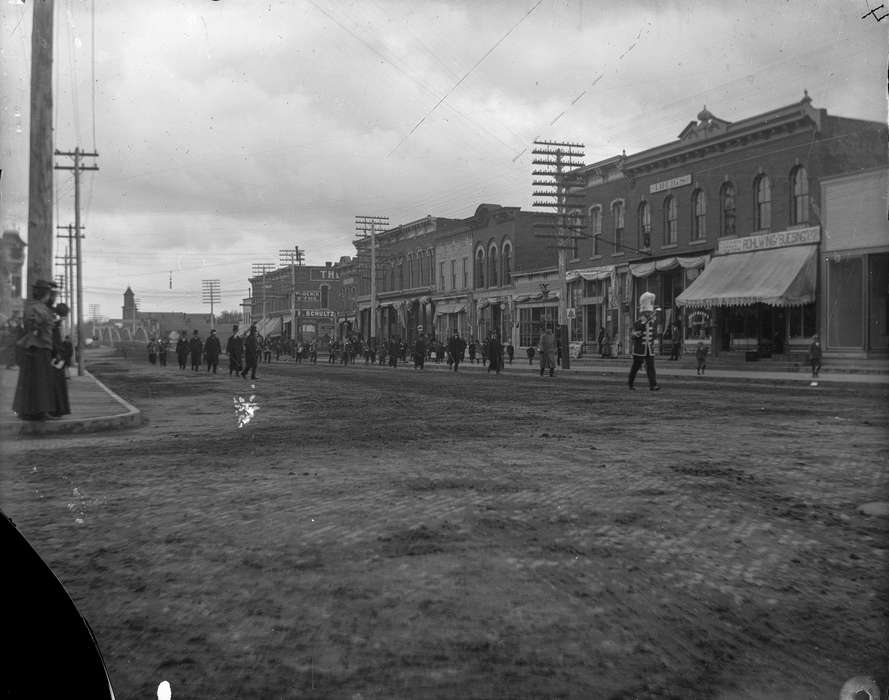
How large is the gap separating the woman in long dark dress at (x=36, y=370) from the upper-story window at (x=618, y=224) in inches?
1111

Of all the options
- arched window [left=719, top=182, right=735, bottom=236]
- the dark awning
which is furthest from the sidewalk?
arched window [left=719, top=182, right=735, bottom=236]

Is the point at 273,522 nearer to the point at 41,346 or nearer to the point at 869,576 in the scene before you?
the point at 869,576

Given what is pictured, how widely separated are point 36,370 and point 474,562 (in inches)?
302

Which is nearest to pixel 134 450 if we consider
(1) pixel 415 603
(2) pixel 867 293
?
(1) pixel 415 603

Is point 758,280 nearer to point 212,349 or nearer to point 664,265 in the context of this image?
point 664,265

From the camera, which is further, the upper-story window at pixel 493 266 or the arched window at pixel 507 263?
the upper-story window at pixel 493 266

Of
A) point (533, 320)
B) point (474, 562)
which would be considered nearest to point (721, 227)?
point (533, 320)

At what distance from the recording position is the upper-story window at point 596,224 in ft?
119

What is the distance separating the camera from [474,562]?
372cm

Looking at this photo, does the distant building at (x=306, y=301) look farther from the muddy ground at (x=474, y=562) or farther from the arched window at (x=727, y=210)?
the muddy ground at (x=474, y=562)

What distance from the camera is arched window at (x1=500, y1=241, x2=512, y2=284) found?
151 feet

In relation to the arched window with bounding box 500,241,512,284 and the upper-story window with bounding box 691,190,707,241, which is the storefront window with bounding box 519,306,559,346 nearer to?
the arched window with bounding box 500,241,512,284

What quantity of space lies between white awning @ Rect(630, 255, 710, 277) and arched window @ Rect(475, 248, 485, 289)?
53.3 feet

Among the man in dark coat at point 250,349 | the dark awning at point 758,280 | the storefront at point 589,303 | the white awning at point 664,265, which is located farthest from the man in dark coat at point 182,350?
the dark awning at point 758,280
